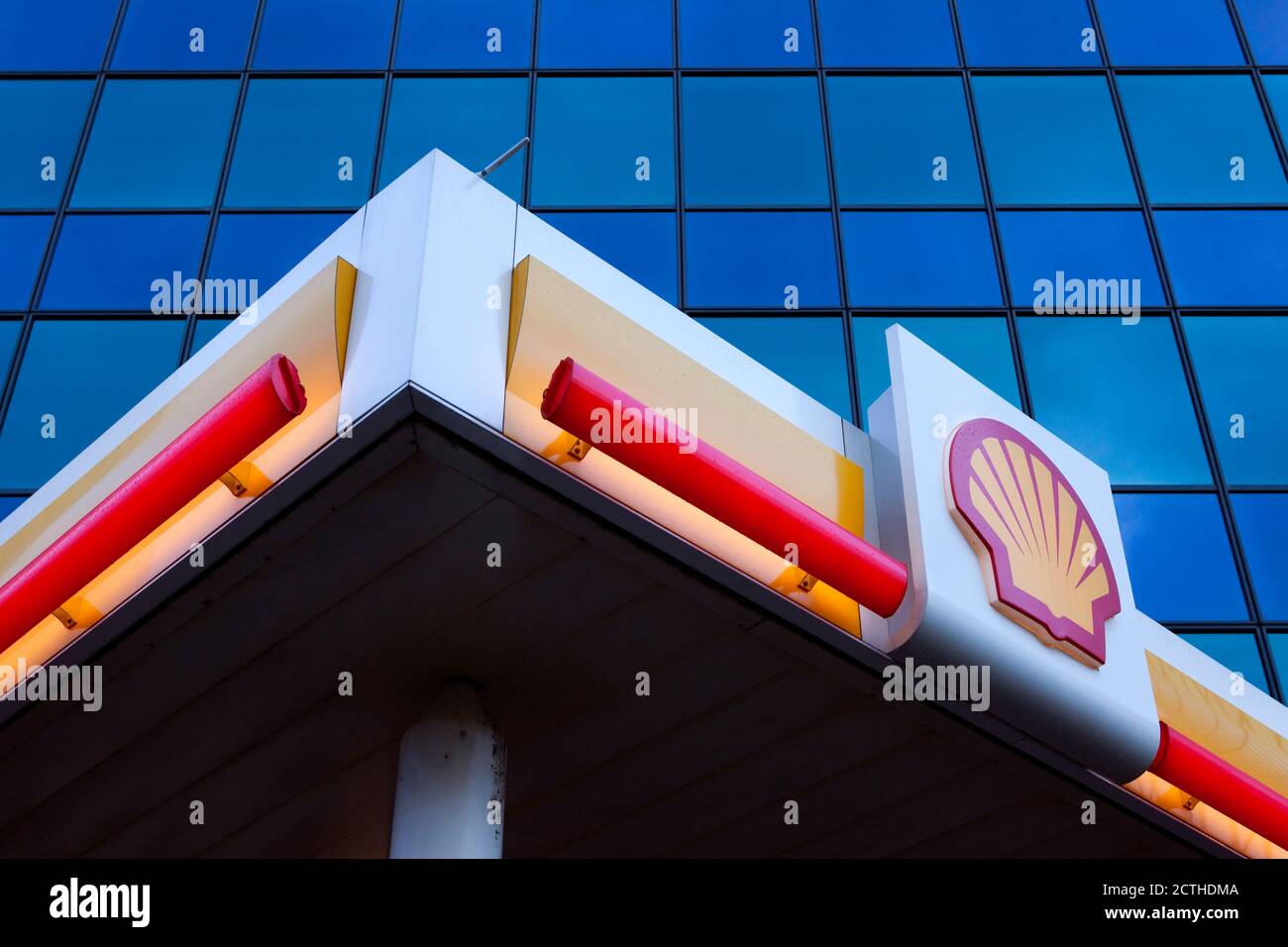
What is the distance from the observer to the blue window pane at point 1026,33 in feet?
50.3

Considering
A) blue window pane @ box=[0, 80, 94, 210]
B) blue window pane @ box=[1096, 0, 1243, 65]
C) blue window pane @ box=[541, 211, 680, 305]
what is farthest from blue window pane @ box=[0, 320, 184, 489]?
blue window pane @ box=[1096, 0, 1243, 65]

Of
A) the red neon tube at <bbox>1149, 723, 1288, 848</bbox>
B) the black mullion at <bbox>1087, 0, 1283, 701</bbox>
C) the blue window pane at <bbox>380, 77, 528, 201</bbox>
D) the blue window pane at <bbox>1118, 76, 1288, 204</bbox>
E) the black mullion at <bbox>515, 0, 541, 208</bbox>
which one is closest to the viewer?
the red neon tube at <bbox>1149, 723, 1288, 848</bbox>

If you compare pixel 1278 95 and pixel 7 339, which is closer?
pixel 7 339

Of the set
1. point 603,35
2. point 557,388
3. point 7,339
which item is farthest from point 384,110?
point 557,388

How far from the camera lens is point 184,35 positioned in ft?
50.6

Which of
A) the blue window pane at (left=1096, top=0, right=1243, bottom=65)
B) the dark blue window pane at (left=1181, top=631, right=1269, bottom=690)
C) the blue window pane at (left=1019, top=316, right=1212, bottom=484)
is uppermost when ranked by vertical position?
the blue window pane at (left=1096, top=0, right=1243, bottom=65)

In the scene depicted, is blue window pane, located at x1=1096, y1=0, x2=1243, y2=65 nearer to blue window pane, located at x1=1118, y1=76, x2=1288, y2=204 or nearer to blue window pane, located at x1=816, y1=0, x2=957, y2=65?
blue window pane, located at x1=1118, y1=76, x2=1288, y2=204

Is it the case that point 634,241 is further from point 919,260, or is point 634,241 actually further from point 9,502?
point 9,502

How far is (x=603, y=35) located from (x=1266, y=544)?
915 centimetres

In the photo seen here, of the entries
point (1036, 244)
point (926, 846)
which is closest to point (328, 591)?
point (926, 846)

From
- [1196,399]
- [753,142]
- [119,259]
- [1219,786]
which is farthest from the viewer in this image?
[753,142]

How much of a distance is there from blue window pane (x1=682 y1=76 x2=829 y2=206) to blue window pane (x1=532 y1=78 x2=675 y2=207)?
30cm

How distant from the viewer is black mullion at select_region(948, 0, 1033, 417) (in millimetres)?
13125

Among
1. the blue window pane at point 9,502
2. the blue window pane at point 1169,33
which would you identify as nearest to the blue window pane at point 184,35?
the blue window pane at point 9,502
